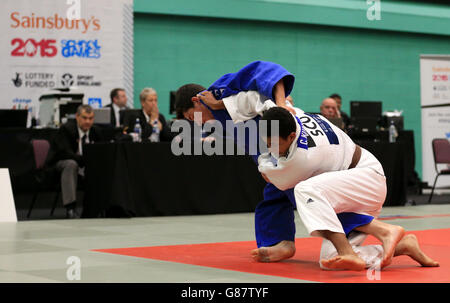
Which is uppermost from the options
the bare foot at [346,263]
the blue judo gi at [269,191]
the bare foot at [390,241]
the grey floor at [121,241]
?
the blue judo gi at [269,191]

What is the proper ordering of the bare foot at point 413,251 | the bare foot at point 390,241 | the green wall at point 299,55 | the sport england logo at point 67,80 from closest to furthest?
1. the bare foot at point 390,241
2. the bare foot at point 413,251
3. the sport england logo at point 67,80
4. the green wall at point 299,55

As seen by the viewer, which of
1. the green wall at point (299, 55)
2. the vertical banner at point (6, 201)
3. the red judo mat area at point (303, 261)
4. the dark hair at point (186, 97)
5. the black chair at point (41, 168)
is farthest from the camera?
the green wall at point (299, 55)

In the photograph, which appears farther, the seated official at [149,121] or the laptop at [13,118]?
the laptop at [13,118]

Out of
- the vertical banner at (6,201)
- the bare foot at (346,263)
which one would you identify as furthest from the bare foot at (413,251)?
the vertical banner at (6,201)

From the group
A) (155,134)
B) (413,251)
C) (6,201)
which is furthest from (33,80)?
(413,251)

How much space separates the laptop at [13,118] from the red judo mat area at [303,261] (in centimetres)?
479

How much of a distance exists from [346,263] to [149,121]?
537cm

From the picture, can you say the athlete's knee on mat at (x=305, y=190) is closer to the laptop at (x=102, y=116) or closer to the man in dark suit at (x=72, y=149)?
the man in dark suit at (x=72, y=149)

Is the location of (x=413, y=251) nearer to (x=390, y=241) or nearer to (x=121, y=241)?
(x=390, y=241)

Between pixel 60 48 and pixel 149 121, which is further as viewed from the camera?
pixel 60 48

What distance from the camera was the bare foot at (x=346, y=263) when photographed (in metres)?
3.20

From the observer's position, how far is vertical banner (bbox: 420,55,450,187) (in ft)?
37.1

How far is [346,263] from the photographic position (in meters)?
3.21

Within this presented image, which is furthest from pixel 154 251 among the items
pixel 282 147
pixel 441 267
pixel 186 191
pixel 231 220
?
pixel 186 191
